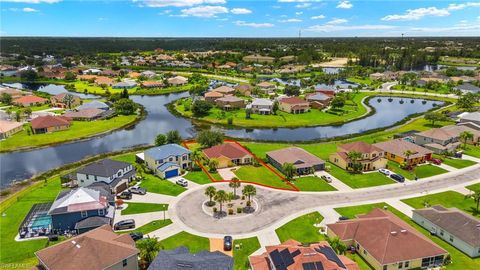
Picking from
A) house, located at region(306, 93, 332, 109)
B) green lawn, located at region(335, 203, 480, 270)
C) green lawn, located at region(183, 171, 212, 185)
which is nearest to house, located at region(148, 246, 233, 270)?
green lawn, located at region(335, 203, 480, 270)

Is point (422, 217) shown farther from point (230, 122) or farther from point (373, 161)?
point (230, 122)

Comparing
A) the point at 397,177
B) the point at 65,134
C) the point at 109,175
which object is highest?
the point at 109,175

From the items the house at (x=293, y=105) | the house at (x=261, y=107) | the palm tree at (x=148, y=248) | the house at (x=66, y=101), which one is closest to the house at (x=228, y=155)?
the palm tree at (x=148, y=248)

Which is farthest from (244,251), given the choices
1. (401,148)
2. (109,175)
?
(401,148)

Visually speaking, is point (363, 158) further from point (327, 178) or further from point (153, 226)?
point (153, 226)

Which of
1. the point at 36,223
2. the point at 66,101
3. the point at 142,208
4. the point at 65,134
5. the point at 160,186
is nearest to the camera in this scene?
the point at 36,223

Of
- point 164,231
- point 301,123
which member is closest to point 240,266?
point 164,231
